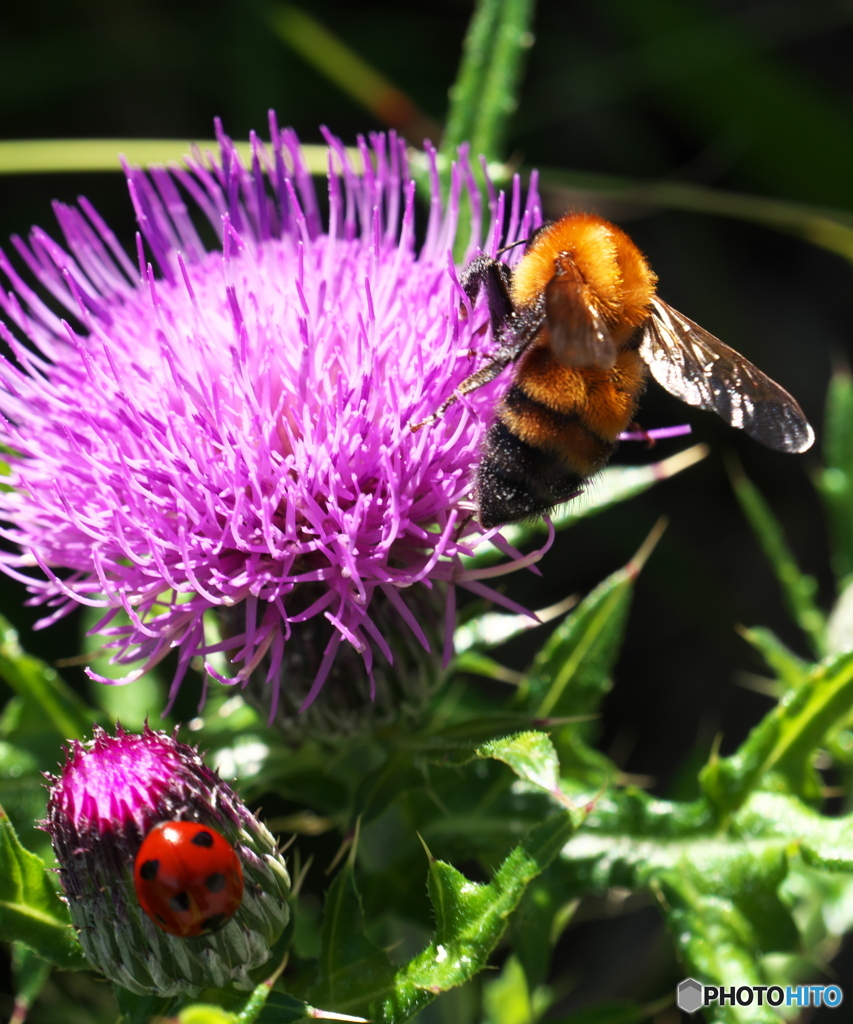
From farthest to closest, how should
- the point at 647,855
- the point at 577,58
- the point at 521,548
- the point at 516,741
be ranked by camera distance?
the point at 577,58
the point at 521,548
the point at 647,855
the point at 516,741

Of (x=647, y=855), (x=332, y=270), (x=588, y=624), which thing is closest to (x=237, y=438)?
(x=332, y=270)

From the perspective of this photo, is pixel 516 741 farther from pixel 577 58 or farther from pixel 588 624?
pixel 577 58

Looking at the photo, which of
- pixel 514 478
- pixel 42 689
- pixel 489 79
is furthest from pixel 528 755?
pixel 489 79

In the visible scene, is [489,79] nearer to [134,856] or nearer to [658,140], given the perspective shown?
[658,140]

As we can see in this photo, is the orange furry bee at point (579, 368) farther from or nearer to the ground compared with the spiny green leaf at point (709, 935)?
farther from the ground

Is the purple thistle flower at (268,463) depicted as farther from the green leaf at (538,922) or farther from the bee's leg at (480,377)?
the green leaf at (538,922)

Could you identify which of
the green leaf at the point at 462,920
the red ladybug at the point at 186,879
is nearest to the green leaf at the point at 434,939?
the green leaf at the point at 462,920

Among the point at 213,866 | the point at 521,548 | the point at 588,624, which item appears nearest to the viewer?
the point at 213,866

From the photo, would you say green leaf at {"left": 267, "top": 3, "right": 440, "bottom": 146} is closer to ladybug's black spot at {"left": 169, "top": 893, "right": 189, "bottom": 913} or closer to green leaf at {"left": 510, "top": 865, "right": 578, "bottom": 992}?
green leaf at {"left": 510, "top": 865, "right": 578, "bottom": 992}
